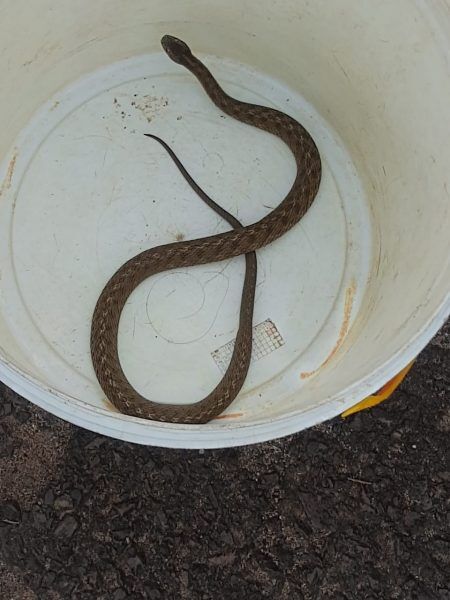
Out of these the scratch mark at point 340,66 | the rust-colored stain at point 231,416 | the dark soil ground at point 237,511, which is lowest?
the dark soil ground at point 237,511

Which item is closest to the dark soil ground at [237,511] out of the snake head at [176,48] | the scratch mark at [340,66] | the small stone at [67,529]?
the small stone at [67,529]

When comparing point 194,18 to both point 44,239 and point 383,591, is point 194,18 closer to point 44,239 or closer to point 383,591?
point 44,239

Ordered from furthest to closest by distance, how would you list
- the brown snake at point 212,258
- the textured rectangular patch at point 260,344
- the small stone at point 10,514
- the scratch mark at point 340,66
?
the small stone at point 10,514 → the textured rectangular patch at point 260,344 → the scratch mark at point 340,66 → the brown snake at point 212,258

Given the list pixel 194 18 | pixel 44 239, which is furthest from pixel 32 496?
pixel 194 18

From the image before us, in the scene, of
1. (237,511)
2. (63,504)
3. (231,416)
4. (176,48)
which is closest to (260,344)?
(231,416)

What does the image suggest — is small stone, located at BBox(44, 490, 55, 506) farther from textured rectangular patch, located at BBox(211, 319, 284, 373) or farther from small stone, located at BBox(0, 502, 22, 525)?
textured rectangular patch, located at BBox(211, 319, 284, 373)

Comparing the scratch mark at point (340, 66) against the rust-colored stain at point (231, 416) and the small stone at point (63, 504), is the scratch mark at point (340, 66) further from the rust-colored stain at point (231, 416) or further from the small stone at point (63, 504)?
→ the small stone at point (63, 504)

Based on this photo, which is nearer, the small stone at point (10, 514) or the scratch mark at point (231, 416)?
the scratch mark at point (231, 416)

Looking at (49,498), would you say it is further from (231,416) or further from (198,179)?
A: (198,179)
